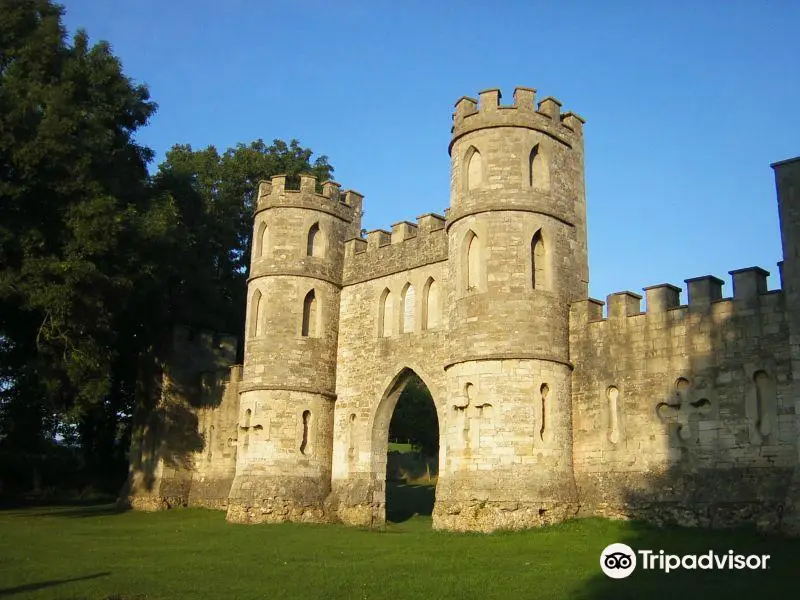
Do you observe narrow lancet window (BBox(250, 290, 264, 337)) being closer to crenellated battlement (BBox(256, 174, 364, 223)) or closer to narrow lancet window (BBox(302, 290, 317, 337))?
narrow lancet window (BBox(302, 290, 317, 337))

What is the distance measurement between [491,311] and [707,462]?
5926mm

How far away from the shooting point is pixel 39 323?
25.3 meters

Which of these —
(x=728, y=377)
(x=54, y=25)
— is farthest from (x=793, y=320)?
(x=54, y=25)

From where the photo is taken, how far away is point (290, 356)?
25.4 metres

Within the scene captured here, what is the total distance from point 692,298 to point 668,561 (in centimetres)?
661

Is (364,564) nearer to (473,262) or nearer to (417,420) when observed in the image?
(473,262)

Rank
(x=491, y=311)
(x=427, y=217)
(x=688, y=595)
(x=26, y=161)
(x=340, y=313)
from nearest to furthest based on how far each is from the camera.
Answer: (x=688, y=595) < (x=491, y=311) < (x=26, y=161) < (x=427, y=217) < (x=340, y=313)

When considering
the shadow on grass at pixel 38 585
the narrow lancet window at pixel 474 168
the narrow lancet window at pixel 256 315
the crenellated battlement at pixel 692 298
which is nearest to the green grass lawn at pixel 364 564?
the shadow on grass at pixel 38 585

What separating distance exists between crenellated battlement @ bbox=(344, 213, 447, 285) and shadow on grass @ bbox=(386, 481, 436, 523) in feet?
25.9

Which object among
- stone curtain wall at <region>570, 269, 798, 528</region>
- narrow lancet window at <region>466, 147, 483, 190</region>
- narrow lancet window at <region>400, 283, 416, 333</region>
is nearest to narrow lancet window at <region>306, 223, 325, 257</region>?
narrow lancet window at <region>400, 283, 416, 333</region>

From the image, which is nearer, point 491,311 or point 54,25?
point 491,311

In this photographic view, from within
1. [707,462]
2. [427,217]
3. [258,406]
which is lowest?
[707,462]

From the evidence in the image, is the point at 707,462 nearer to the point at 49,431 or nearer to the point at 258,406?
the point at 258,406

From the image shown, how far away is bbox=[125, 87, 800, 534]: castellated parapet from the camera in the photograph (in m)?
17.1
